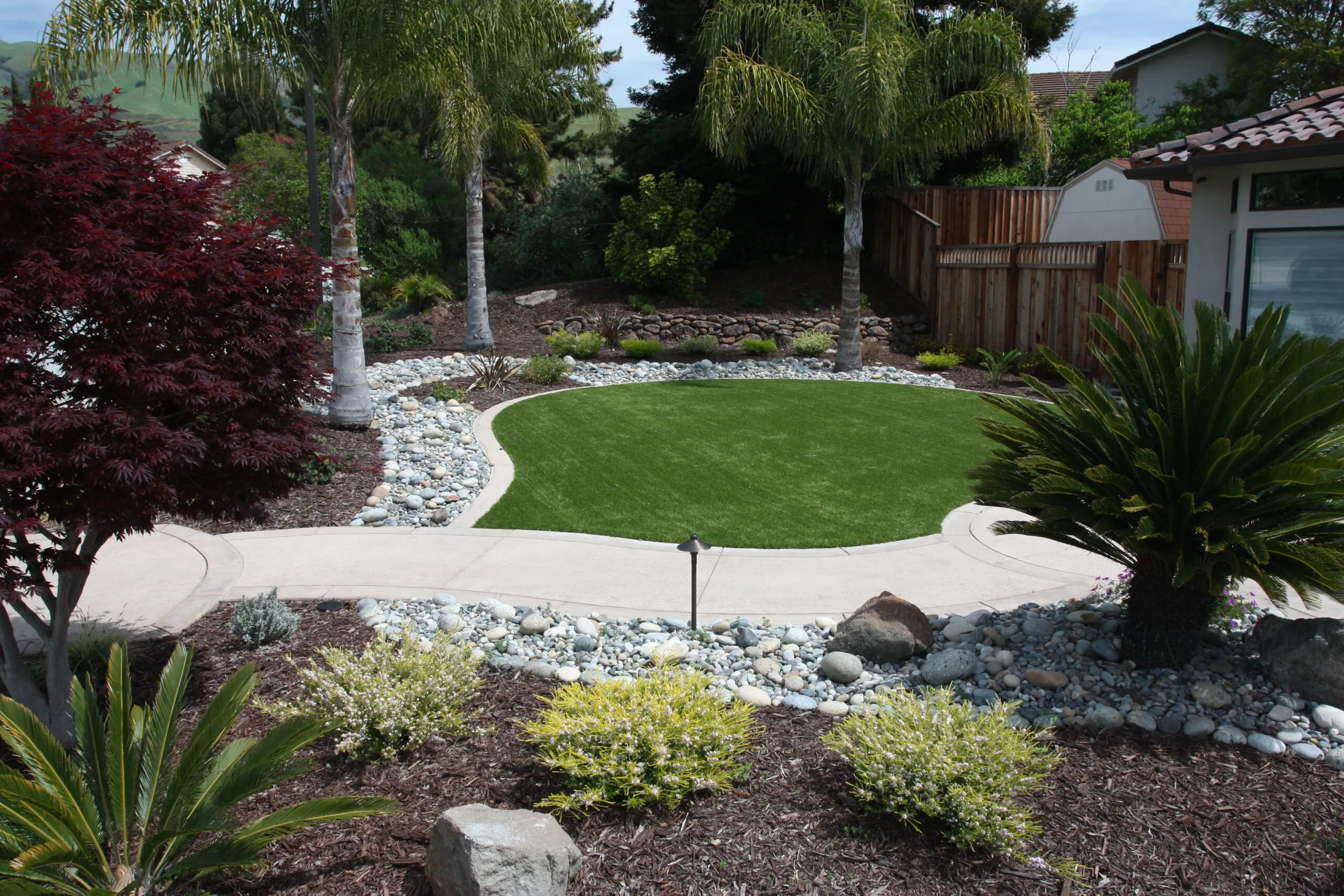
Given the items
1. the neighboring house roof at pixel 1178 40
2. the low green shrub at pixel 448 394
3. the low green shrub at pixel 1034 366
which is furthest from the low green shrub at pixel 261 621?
the neighboring house roof at pixel 1178 40

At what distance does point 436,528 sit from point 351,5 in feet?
20.4

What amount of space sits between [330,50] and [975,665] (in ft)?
32.3

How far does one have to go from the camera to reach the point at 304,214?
98.2ft

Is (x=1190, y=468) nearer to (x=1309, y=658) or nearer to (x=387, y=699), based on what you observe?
(x=1309, y=658)

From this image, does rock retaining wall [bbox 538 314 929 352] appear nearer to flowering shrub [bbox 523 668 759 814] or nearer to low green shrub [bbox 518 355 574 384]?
low green shrub [bbox 518 355 574 384]

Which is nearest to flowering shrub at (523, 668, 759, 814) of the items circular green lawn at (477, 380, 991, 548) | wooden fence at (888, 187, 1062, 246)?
circular green lawn at (477, 380, 991, 548)

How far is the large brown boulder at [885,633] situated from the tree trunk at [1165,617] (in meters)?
1.13

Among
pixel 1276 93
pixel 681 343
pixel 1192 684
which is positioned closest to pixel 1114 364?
pixel 1192 684

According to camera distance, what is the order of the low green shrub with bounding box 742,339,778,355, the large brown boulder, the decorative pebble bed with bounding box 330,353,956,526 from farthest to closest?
the low green shrub with bounding box 742,339,778,355
the decorative pebble bed with bounding box 330,353,956,526
the large brown boulder

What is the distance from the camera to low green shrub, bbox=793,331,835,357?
726 inches

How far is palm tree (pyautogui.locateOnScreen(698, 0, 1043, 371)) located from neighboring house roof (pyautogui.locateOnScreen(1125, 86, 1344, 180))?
219 inches

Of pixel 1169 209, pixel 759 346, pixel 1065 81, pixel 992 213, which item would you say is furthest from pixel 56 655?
pixel 1065 81

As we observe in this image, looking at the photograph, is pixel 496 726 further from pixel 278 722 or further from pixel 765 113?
pixel 765 113

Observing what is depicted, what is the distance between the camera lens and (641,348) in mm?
17812
